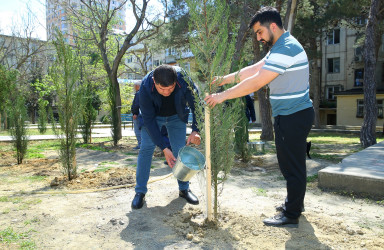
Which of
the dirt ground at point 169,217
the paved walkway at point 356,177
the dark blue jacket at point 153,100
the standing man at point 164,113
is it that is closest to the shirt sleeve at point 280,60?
the standing man at point 164,113

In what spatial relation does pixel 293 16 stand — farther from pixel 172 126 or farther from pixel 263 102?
pixel 172 126

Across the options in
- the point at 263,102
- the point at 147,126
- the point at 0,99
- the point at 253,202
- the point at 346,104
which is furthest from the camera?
the point at 346,104

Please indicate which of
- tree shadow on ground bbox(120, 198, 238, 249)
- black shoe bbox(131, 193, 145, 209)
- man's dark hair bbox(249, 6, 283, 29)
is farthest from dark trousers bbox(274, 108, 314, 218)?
black shoe bbox(131, 193, 145, 209)

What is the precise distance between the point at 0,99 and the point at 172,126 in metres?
6.27

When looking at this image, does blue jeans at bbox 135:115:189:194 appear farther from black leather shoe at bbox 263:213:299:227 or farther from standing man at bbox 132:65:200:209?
black leather shoe at bbox 263:213:299:227

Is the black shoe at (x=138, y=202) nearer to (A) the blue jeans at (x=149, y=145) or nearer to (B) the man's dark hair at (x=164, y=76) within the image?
(A) the blue jeans at (x=149, y=145)

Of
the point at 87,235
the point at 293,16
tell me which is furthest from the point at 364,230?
the point at 293,16

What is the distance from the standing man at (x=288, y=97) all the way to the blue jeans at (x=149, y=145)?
1010 millimetres

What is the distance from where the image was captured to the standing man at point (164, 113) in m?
2.94

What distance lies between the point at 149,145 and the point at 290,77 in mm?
1711

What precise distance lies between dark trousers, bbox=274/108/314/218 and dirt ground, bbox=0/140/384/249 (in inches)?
11.1

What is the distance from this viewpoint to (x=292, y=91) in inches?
103

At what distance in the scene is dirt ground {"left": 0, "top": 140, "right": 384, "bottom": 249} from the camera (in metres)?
2.52

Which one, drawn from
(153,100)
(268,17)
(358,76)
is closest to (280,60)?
(268,17)
